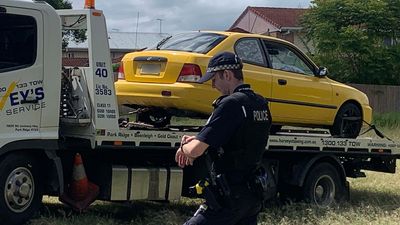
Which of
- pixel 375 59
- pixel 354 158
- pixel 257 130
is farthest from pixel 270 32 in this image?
pixel 257 130

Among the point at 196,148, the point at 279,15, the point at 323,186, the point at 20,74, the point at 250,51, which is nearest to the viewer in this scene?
the point at 196,148

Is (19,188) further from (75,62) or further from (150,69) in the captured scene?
(150,69)

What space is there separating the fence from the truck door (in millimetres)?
23805

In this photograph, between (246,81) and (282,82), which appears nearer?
(246,81)

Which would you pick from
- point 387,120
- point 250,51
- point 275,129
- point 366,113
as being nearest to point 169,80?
point 250,51

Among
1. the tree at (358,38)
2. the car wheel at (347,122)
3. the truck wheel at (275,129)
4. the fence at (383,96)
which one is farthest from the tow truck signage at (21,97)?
the tree at (358,38)

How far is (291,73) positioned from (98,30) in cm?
316

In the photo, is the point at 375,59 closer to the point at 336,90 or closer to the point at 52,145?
the point at 336,90

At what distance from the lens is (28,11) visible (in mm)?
6855

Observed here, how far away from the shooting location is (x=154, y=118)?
29.2 ft

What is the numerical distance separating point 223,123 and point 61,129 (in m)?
3.76

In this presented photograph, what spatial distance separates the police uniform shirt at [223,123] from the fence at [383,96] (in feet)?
84.7

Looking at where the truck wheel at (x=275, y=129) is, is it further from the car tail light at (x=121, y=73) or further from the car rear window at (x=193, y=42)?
the car tail light at (x=121, y=73)

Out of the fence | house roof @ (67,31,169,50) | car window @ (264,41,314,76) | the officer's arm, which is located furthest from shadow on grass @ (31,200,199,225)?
house roof @ (67,31,169,50)
